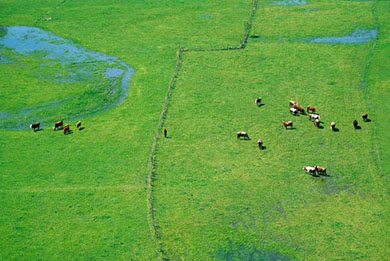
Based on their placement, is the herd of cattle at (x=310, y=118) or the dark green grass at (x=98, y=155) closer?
the dark green grass at (x=98, y=155)

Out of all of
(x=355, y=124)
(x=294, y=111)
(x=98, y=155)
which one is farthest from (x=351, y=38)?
(x=98, y=155)

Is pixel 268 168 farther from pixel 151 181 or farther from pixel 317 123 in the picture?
pixel 151 181

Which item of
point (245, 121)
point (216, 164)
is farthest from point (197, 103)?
point (216, 164)

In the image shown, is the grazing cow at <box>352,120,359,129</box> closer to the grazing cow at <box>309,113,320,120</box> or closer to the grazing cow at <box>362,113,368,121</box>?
the grazing cow at <box>362,113,368,121</box>

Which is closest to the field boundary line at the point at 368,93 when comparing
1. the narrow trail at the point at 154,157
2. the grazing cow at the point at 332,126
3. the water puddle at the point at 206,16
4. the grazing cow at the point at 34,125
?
the grazing cow at the point at 332,126

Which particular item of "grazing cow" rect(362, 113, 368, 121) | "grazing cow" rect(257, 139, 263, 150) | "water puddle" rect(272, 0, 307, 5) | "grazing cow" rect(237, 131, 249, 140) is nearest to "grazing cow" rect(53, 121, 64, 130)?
"grazing cow" rect(237, 131, 249, 140)

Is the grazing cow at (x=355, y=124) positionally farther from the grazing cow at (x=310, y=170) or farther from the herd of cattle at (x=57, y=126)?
the herd of cattle at (x=57, y=126)
